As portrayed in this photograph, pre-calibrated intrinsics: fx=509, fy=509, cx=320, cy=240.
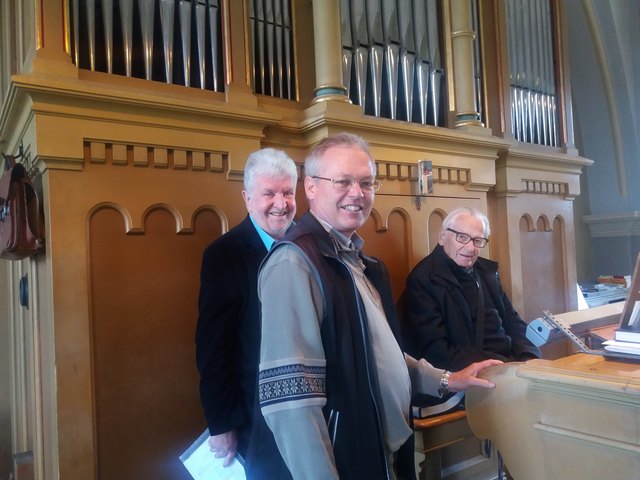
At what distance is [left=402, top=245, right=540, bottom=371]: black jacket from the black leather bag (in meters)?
1.66

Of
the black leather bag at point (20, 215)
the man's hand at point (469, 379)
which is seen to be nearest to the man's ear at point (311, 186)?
the man's hand at point (469, 379)

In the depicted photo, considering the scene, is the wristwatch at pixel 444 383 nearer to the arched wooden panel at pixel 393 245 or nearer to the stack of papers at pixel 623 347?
the stack of papers at pixel 623 347

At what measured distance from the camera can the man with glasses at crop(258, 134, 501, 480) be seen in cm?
111

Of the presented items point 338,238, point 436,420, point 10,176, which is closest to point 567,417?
point 338,238

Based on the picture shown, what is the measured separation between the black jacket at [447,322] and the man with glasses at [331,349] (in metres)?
0.99

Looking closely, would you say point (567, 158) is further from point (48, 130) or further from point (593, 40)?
point (48, 130)

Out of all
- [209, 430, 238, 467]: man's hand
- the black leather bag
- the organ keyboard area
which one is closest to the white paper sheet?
[209, 430, 238, 467]: man's hand

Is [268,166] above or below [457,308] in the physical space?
above

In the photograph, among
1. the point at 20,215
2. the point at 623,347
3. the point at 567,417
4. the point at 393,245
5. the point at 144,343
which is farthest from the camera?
the point at 393,245

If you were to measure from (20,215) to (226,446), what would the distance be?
111 centimetres

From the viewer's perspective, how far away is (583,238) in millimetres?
5848

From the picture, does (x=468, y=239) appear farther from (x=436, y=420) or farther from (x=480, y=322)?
(x=436, y=420)

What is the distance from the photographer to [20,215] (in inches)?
72.8

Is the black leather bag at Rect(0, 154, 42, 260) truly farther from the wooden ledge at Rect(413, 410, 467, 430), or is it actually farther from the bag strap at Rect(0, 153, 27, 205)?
the wooden ledge at Rect(413, 410, 467, 430)
